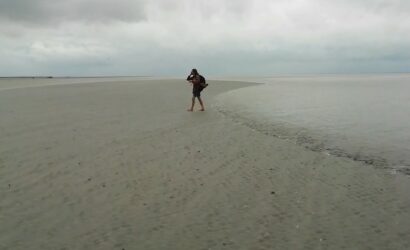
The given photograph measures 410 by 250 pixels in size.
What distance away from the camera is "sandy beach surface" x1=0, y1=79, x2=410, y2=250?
6492 millimetres

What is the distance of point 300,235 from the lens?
6.59 metres

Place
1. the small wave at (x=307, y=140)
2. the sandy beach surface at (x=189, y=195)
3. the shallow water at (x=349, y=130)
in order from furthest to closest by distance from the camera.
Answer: the shallow water at (x=349, y=130), the small wave at (x=307, y=140), the sandy beach surface at (x=189, y=195)

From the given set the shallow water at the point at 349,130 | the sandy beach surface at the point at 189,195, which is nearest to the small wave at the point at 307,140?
the shallow water at the point at 349,130

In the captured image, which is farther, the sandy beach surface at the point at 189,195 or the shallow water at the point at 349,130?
the shallow water at the point at 349,130

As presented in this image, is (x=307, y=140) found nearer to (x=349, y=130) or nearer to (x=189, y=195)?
(x=349, y=130)

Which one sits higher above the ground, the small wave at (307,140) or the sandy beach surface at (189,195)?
the sandy beach surface at (189,195)

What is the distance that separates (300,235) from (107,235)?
2781 millimetres

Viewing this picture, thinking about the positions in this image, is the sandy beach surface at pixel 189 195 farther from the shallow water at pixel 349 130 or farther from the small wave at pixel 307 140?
the shallow water at pixel 349 130

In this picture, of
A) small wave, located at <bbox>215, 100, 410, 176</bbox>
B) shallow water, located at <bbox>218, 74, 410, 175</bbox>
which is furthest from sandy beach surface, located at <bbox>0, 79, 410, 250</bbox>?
shallow water, located at <bbox>218, 74, 410, 175</bbox>

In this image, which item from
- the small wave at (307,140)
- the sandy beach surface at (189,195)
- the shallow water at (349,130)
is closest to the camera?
the sandy beach surface at (189,195)

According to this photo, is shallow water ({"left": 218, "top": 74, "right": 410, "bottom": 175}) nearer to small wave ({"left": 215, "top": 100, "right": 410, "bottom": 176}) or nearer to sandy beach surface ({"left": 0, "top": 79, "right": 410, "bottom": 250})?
small wave ({"left": 215, "top": 100, "right": 410, "bottom": 176})

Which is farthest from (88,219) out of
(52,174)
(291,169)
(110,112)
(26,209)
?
(110,112)

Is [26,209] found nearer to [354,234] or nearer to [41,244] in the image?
[41,244]

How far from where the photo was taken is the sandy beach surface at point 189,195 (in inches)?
256
